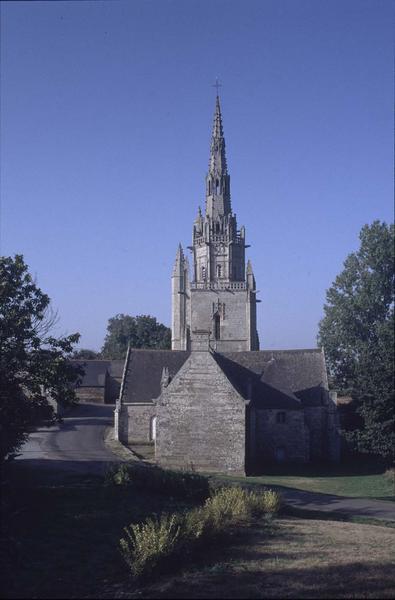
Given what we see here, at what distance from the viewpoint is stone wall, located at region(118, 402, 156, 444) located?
3934 cm

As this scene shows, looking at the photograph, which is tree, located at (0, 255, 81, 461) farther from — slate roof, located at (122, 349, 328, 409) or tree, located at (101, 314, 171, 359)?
tree, located at (101, 314, 171, 359)

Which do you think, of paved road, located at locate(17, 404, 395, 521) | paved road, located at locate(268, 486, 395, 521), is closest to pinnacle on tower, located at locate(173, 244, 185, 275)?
paved road, located at locate(17, 404, 395, 521)

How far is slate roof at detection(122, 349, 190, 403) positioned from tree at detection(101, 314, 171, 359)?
5029 centimetres

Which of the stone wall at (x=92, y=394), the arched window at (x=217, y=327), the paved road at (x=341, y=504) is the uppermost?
the arched window at (x=217, y=327)

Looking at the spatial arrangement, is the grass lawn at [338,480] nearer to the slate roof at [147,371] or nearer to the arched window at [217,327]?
the slate roof at [147,371]

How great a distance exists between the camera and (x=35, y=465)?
28.1m

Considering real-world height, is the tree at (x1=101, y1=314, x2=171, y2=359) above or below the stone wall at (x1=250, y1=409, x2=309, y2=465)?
above

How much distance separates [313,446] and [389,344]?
8.27 m

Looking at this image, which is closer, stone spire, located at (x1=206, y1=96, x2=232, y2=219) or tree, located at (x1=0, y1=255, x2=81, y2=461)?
tree, located at (x1=0, y1=255, x2=81, y2=461)

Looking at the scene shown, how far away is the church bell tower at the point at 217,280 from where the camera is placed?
59.5m

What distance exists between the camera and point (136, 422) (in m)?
39.4

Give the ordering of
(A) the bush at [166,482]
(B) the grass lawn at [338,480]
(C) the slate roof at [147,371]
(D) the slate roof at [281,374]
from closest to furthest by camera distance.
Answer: (A) the bush at [166,482], (B) the grass lawn at [338,480], (D) the slate roof at [281,374], (C) the slate roof at [147,371]

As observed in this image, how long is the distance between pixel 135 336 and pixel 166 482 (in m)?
81.6

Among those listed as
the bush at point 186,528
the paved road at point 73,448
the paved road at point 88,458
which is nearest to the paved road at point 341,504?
the paved road at point 88,458
